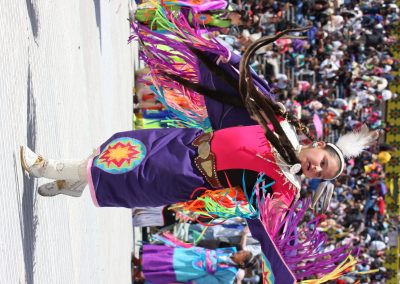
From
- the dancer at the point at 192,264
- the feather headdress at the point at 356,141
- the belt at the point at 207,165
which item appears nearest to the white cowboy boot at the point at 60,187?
the belt at the point at 207,165

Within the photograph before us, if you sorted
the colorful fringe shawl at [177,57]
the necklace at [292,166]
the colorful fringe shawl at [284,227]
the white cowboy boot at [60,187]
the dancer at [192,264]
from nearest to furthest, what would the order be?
the necklace at [292,166], the colorful fringe shawl at [284,227], the white cowboy boot at [60,187], the colorful fringe shawl at [177,57], the dancer at [192,264]

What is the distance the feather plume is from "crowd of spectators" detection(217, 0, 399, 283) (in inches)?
266

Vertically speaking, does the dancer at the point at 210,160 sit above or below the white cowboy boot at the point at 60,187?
above

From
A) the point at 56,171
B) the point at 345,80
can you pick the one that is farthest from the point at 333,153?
the point at 345,80

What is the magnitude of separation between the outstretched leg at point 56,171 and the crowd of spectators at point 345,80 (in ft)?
23.5

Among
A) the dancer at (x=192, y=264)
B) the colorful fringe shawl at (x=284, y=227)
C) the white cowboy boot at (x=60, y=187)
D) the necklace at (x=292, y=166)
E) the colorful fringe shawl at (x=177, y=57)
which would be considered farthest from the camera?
the dancer at (x=192, y=264)

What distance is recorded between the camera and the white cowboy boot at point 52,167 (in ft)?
10.1

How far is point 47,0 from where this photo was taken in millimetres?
3721

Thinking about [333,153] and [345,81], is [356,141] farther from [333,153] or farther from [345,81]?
[345,81]

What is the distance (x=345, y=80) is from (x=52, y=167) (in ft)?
35.4

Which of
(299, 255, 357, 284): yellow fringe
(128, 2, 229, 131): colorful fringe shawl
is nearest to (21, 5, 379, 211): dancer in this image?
(128, 2, 229, 131): colorful fringe shawl

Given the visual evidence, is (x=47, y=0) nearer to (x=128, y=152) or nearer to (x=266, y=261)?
(x=128, y=152)

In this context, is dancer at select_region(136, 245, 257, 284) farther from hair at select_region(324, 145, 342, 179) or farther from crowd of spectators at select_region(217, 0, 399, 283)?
crowd of spectators at select_region(217, 0, 399, 283)

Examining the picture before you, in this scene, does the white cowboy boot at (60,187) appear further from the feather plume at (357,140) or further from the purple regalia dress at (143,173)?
the feather plume at (357,140)
